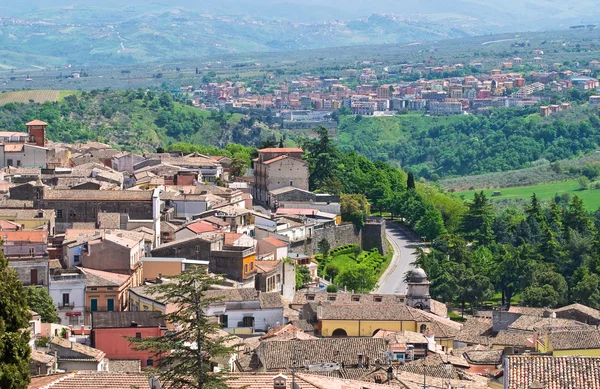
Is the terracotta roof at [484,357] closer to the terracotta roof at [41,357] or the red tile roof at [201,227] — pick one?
the terracotta roof at [41,357]

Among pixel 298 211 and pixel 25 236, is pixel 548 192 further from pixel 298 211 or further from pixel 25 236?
pixel 25 236

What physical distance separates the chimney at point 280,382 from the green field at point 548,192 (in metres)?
74.6

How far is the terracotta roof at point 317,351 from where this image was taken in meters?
33.8

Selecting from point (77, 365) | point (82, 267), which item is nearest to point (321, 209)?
point (82, 267)

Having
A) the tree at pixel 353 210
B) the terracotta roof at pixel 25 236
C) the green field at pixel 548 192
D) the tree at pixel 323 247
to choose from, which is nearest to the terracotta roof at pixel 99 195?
the terracotta roof at pixel 25 236

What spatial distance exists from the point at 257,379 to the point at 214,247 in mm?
23042

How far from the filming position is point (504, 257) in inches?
2391

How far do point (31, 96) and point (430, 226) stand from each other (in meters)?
77.2

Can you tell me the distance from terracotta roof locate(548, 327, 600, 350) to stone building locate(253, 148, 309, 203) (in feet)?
94.2

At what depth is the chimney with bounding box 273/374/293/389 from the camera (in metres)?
23.1

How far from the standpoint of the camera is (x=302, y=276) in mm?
52688

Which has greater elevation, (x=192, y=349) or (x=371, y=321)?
(x=192, y=349)

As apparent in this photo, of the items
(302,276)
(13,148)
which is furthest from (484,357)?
(13,148)

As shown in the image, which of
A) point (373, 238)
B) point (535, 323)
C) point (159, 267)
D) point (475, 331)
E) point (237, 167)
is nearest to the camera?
point (159, 267)
